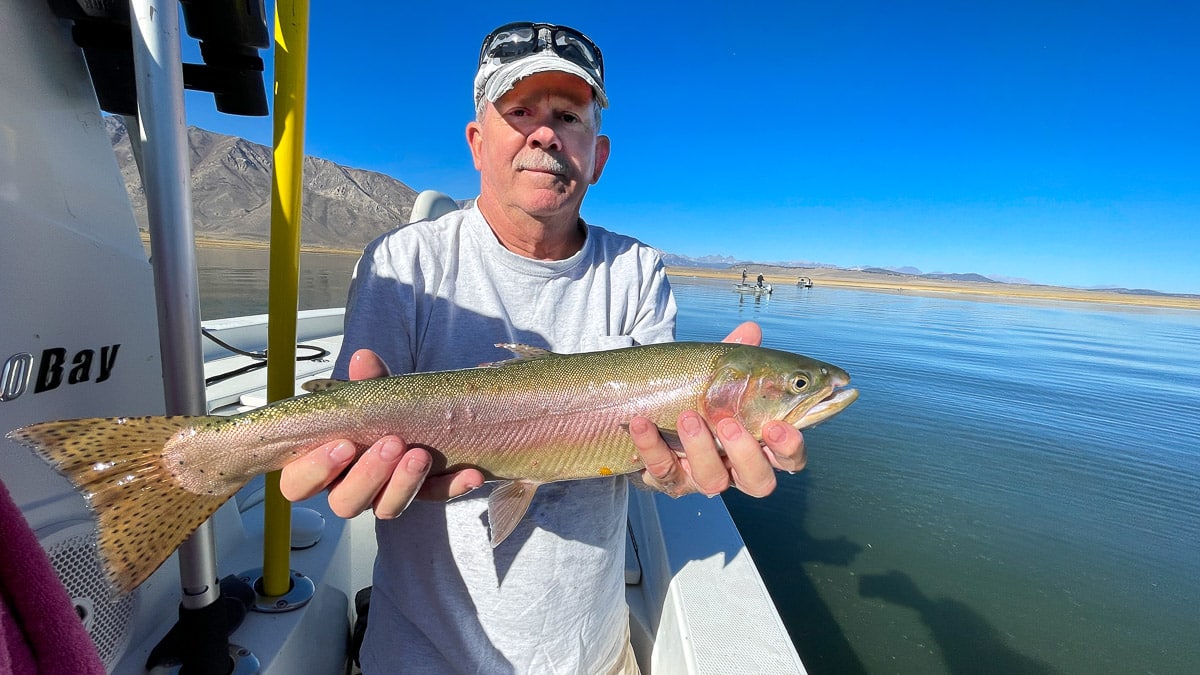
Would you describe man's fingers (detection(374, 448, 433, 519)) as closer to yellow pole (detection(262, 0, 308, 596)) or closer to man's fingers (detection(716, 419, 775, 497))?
yellow pole (detection(262, 0, 308, 596))

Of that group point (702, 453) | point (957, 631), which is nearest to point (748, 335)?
point (702, 453)

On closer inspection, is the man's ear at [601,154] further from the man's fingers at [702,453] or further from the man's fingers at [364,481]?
the man's fingers at [364,481]

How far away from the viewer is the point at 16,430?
4.98 feet

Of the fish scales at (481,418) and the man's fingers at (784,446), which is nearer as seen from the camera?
the fish scales at (481,418)

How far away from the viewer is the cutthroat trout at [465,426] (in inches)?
73.0

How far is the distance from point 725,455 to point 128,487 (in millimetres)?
2387

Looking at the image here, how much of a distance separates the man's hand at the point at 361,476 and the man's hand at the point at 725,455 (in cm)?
96

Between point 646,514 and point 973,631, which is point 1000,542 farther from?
point 646,514

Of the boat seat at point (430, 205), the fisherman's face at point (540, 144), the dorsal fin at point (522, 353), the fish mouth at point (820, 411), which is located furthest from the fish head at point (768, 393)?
the boat seat at point (430, 205)

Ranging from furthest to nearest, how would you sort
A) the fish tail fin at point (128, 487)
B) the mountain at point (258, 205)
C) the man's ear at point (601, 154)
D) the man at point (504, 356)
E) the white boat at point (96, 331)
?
the mountain at point (258, 205), the man's ear at point (601, 154), the man at point (504, 356), the fish tail fin at point (128, 487), the white boat at point (96, 331)

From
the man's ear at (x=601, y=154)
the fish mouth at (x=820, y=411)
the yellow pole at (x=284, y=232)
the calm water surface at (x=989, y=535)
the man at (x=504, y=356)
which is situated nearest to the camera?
the yellow pole at (x=284, y=232)

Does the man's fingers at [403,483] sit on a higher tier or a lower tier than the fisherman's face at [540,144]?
lower

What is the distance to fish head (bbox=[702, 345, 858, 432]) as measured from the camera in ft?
8.91

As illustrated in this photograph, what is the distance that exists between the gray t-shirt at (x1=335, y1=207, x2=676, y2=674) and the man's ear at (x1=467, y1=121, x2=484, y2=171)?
0.32 m
